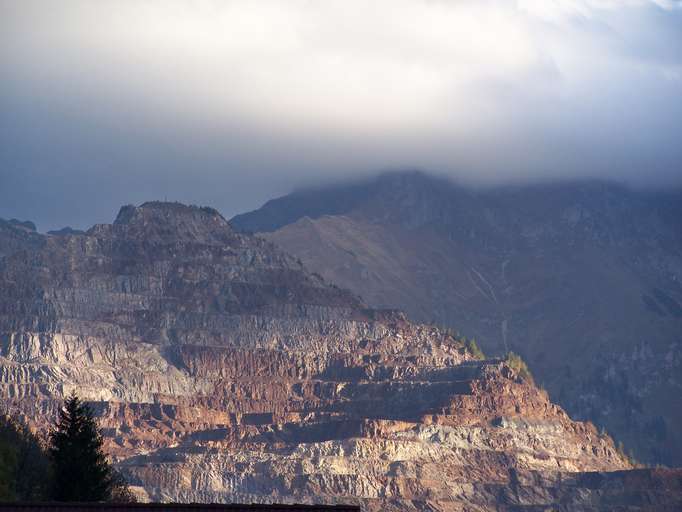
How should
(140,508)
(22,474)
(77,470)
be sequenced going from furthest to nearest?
1. (22,474)
2. (77,470)
3. (140,508)

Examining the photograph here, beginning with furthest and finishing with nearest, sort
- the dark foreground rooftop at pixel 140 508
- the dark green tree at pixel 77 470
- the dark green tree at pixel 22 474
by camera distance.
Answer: the dark green tree at pixel 22 474
the dark green tree at pixel 77 470
the dark foreground rooftop at pixel 140 508

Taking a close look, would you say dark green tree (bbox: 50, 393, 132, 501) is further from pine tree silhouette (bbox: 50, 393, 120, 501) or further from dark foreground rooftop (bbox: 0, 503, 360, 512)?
dark foreground rooftop (bbox: 0, 503, 360, 512)

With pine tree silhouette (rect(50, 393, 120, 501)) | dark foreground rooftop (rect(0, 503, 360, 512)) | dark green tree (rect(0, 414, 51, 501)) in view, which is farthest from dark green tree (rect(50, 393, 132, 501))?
dark foreground rooftop (rect(0, 503, 360, 512))

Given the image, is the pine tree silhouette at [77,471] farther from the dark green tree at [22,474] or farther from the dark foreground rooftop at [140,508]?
the dark foreground rooftop at [140,508]

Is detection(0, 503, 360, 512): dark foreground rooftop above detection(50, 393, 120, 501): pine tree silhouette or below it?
below

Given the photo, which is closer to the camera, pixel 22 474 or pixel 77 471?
pixel 77 471

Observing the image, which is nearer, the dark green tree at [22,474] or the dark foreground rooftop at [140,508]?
the dark foreground rooftop at [140,508]

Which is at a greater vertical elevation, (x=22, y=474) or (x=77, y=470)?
(x=22, y=474)

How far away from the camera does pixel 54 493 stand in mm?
117688

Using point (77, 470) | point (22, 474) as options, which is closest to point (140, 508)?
point (77, 470)

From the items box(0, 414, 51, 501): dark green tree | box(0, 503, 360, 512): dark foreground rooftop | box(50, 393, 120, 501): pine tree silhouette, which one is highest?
box(0, 414, 51, 501): dark green tree

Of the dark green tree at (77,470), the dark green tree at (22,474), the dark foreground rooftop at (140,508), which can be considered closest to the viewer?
the dark foreground rooftop at (140,508)

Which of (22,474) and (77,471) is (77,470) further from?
(22,474)

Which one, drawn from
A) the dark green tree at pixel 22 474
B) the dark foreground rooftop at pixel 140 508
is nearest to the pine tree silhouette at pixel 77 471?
the dark green tree at pixel 22 474
